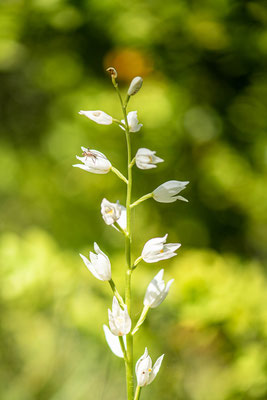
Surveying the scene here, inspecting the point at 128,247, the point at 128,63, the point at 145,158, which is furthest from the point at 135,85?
the point at 128,63

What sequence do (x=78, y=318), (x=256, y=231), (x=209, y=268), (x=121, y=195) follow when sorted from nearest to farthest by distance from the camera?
(x=209, y=268)
(x=78, y=318)
(x=121, y=195)
(x=256, y=231)

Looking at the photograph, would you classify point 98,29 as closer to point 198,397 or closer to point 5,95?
point 5,95

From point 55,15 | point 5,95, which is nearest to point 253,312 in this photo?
point 55,15

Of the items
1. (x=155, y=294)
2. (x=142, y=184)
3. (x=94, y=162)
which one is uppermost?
(x=94, y=162)

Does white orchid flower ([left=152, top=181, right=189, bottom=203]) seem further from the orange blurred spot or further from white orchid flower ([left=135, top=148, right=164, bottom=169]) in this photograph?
the orange blurred spot

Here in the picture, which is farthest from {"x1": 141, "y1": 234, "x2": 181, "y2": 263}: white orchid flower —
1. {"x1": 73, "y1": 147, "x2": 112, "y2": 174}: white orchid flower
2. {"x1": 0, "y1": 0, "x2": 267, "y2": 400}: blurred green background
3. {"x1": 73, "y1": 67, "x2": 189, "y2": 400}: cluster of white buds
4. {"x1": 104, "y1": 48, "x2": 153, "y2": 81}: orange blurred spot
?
{"x1": 104, "y1": 48, "x2": 153, "y2": 81}: orange blurred spot

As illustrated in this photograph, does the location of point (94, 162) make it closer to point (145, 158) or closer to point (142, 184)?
point (145, 158)

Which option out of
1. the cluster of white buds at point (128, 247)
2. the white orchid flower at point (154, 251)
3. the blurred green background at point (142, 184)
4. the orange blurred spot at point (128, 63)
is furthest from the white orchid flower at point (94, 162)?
the orange blurred spot at point (128, 63)

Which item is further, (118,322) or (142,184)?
(142,184)
